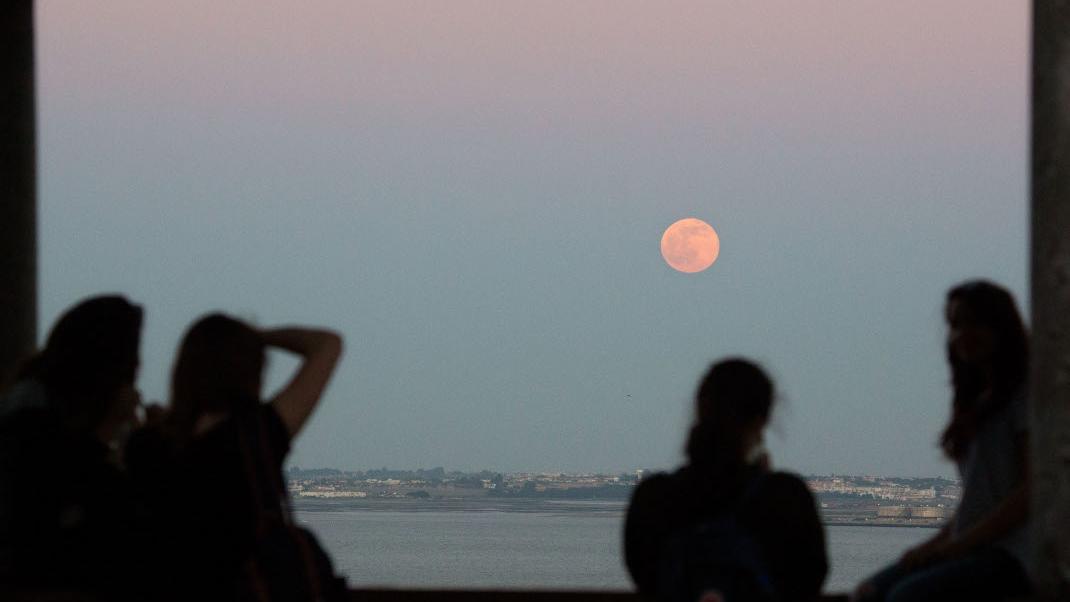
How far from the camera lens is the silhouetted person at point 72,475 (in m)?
3.33

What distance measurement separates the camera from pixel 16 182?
5559mm

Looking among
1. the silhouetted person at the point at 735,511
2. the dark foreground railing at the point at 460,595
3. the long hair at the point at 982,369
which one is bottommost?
the dark foreground railing at the point at 460,595

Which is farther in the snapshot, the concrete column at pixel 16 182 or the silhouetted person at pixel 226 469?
the concrete column at pixel 16 182

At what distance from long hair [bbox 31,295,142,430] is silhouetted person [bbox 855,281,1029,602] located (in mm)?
2279

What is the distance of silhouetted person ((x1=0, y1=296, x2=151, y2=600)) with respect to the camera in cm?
333

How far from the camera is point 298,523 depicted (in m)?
3.70

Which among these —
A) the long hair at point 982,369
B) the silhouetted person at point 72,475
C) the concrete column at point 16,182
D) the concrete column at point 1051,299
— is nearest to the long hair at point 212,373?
the silhouetted person at point 72,475

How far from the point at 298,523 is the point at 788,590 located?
4.46 feet

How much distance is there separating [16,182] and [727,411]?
3.16 meters

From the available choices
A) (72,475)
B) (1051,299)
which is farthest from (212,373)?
(1051,299)

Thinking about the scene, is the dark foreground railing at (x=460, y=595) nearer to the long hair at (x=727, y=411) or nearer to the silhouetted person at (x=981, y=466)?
the silhouetted person at (x=981, y=466)

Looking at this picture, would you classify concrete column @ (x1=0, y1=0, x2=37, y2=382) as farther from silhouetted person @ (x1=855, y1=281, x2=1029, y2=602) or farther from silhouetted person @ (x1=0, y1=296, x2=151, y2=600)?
silhouetted person @ (x1=855, y1=281, x2=1029, y2=602)

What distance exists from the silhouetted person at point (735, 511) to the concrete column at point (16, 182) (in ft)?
9.62

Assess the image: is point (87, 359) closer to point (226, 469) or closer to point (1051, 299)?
point (226, 469)
